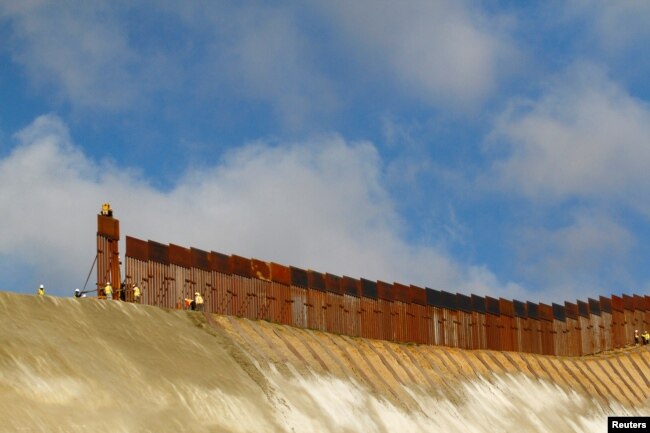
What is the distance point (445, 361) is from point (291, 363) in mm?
13455

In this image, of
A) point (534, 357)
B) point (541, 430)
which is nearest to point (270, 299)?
point (541, 430)

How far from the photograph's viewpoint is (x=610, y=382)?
208 ft

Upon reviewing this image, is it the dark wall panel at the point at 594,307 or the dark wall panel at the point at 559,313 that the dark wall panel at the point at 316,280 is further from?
the dark wall panel at the point at 594,307

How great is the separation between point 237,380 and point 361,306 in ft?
55.6

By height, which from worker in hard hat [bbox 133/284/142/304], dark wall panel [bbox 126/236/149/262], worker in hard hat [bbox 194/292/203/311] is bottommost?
worker in hard hat [bbox 133/284/142/304]

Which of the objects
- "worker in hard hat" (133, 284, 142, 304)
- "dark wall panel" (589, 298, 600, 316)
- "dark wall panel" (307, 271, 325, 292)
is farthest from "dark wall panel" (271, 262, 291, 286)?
"dark wall panel" (589, 298, 600, 316)

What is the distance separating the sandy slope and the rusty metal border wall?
1.47 meters

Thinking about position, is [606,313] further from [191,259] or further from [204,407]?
[204,407]

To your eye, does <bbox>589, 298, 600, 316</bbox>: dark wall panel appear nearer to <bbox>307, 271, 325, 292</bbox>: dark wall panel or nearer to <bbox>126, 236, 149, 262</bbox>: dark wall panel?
<bbox>307, 271, 325, 292</bbox>: dark wall panel

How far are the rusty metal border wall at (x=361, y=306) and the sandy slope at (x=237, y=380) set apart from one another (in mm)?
1473

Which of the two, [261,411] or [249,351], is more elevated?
[249,351]

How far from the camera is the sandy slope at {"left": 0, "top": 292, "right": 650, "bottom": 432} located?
29859 millimetres

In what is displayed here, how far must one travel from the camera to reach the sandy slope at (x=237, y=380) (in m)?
29.9

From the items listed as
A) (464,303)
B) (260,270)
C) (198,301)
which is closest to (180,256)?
(198,301)
